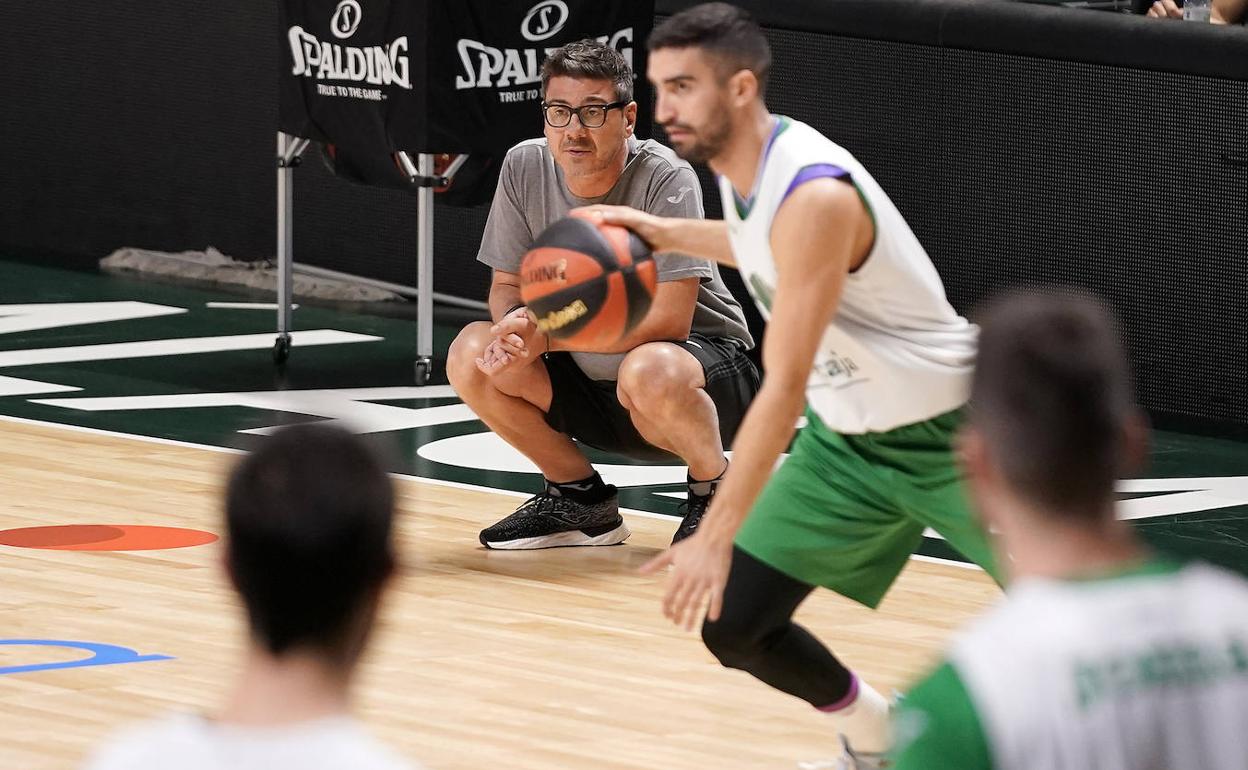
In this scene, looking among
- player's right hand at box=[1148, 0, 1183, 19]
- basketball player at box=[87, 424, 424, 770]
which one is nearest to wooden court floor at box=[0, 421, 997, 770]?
basketball player at box=[87, 424, 424, 770]

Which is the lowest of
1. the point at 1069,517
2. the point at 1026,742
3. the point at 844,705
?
the point at 844,705

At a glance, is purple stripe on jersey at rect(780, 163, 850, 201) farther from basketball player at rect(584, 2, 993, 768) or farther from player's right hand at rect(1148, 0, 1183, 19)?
player's right hand at rect(1148, 0, 1183, 19)

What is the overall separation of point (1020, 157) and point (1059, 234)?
0.31 metres

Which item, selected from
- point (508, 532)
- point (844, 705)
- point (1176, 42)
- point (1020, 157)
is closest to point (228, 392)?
point (508, 532)

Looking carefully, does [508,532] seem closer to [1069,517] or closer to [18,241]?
[1069,517]

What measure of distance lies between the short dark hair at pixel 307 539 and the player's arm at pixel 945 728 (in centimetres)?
44

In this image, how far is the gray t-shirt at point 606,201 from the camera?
210 inches

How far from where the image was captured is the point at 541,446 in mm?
5527

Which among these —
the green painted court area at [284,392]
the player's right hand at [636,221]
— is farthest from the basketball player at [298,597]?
the green painted court area at [284,392]

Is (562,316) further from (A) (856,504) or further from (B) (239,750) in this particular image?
(B) (239,750)

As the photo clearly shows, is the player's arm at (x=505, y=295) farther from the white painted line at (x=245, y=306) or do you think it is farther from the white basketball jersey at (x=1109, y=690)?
the white painted line at (x=245, y=306)

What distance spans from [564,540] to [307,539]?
3.93m

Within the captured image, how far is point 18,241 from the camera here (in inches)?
445

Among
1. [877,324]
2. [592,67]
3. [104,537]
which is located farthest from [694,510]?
[877,324]
